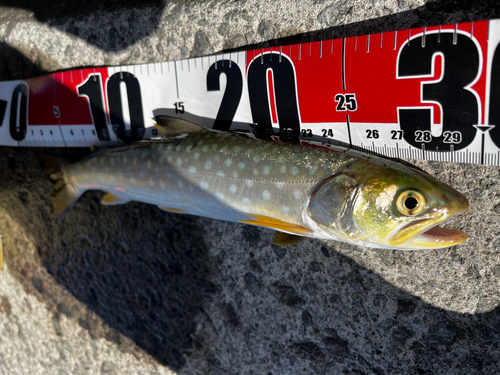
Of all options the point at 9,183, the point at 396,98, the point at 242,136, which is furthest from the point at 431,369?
the point at 9,183

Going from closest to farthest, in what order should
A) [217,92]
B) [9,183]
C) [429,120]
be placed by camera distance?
[429,120] < [217,92] < [9,183]

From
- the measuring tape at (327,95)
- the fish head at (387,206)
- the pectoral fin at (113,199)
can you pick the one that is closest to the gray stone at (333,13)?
the measuring tape at (327,95)

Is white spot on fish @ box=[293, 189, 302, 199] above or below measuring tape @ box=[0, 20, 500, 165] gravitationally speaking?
below

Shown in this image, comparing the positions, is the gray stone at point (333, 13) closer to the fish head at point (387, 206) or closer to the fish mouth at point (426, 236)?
the fish head at point (387, 206)

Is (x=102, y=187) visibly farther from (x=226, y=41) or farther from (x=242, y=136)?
(x=226, y=41)

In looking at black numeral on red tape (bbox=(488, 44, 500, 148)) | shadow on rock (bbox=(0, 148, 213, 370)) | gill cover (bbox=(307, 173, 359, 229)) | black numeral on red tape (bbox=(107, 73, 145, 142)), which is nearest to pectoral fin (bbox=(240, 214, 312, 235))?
gill cover (bbox=(307, 173, 359, 229))

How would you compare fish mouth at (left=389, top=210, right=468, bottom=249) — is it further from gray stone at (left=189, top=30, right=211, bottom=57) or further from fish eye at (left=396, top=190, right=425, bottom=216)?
gray stone at (left=189, top=30, right=211, bottom=57)
